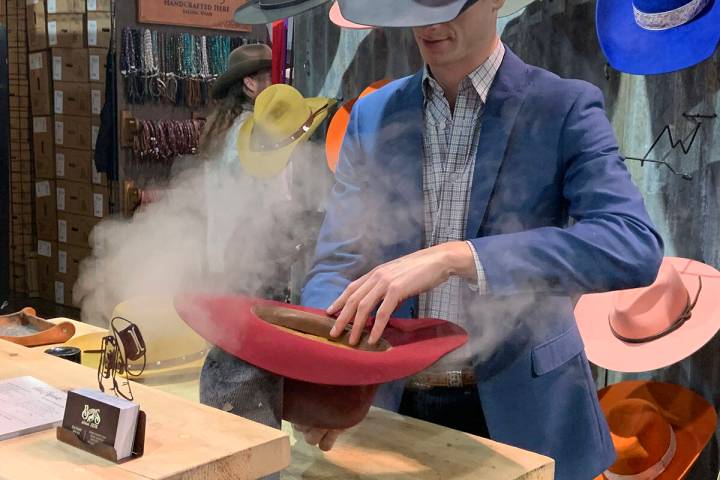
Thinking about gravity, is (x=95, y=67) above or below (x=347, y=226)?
above

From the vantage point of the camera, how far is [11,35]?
6.21 m

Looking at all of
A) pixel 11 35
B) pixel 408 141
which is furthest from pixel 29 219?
pixel 408 141

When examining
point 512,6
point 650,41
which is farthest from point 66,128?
point 650,41

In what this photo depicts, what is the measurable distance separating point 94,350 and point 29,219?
189 inches

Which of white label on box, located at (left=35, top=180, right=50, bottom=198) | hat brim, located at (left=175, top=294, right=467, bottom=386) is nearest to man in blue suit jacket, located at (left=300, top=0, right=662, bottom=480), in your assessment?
hat brim, located at (left=175, top=294, right=467, bottom=386)

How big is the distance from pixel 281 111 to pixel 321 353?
2.15 m

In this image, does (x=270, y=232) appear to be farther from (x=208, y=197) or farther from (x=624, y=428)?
(x=624, y=428)

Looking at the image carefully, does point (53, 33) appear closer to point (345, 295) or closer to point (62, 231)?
point (62, 231)

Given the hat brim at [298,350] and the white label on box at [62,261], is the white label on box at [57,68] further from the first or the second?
the hat brim at [298,350]

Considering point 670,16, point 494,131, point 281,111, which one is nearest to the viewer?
point 494,131

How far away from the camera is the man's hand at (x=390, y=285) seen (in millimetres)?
1083

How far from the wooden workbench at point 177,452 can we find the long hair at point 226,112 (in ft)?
9.71

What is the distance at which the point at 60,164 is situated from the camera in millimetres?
5961

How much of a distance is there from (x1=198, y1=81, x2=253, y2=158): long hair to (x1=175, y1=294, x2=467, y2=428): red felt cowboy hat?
286 centimetres
